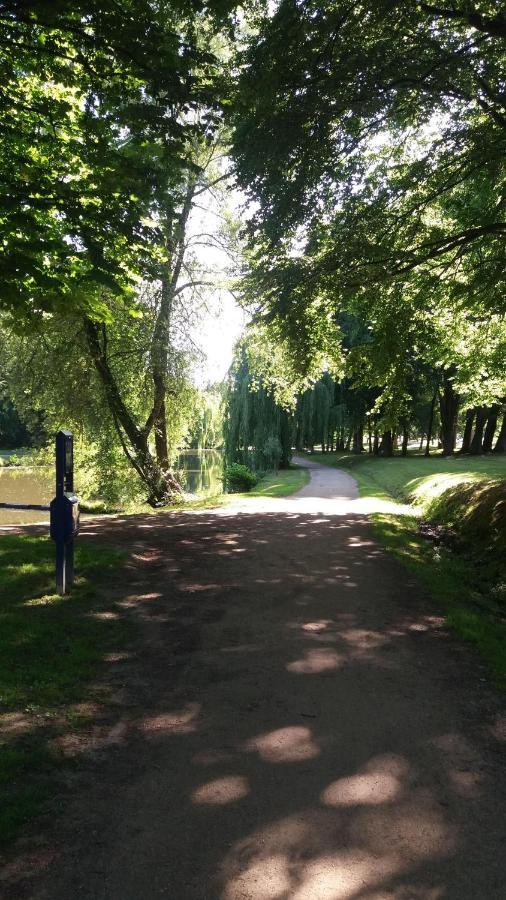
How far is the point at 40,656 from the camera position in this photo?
16.7 feet

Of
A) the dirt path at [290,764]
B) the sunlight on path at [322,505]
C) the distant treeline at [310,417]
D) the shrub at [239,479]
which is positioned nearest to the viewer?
the dirt path at [290,764]

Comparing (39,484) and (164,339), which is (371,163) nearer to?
(164,339)

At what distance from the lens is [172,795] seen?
10.8 ft

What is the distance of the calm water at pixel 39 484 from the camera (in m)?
20.2

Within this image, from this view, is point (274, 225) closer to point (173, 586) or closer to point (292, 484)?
point (173, 586)

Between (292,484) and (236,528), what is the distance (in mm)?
13620

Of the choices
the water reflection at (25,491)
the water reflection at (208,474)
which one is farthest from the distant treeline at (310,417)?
the water reflection at (25,491)

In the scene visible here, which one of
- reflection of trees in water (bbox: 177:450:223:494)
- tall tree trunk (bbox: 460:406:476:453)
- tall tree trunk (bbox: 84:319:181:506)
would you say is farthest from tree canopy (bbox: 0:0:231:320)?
tall tree trunk (bbox: 460:406:476:453)

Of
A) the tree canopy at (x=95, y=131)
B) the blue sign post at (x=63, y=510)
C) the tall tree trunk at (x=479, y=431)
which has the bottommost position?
the blue sign post at (x=63, y=510)

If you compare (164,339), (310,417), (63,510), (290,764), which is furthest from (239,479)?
(290,764)

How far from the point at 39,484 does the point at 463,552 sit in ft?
54.8

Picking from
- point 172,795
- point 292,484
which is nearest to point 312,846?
point 172,795

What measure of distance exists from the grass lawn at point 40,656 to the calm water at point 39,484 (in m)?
8.38

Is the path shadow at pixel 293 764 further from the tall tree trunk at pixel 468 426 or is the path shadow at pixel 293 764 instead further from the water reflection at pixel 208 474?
the tall tree trunk at pixel 468 426
